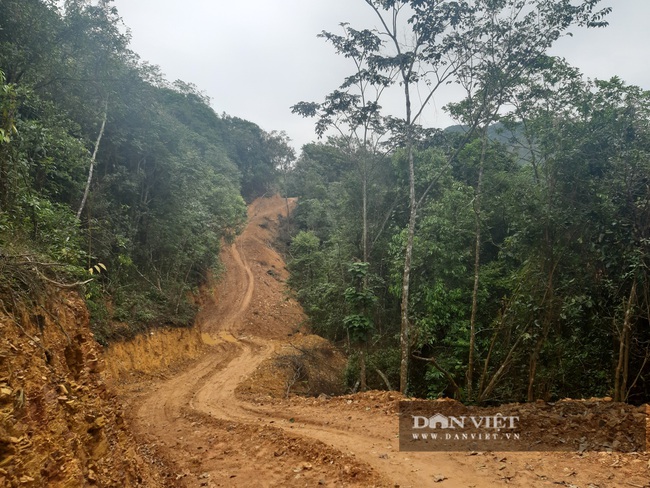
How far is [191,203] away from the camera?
68.5 feet

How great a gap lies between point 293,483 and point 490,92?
11975 mm

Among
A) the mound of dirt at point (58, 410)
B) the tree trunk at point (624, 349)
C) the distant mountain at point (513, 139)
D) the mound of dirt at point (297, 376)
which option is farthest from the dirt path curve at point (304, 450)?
the distant mountain at point (513, 139)

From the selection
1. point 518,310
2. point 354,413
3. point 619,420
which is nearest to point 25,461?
point 354,413

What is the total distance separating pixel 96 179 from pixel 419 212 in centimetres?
1440

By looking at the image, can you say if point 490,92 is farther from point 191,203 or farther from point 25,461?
point 191,203

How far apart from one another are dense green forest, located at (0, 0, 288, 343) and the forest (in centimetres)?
8

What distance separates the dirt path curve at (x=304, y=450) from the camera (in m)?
6.23

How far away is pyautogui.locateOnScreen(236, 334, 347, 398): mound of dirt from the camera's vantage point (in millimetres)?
15367

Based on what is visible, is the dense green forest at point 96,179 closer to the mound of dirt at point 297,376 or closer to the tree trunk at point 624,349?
the mound of dirt at point 297,376

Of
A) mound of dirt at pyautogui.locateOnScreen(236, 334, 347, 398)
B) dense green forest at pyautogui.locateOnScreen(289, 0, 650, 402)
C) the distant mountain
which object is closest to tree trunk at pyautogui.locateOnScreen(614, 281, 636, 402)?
dense green forest at pyautogui.locateOnScreen(289, 0, 650, 402)

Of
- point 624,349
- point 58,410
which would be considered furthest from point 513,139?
point 58,410

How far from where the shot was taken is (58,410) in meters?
4.46

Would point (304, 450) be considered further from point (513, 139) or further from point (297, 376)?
point (513, 139)

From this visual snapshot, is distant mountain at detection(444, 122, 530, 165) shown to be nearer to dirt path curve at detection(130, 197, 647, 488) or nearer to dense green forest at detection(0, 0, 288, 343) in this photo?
dirt path curve at detection(130, 197, 647, 488)
